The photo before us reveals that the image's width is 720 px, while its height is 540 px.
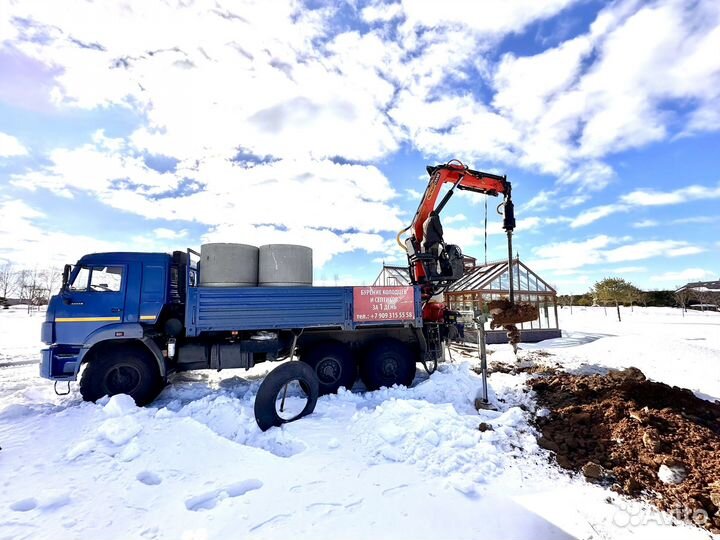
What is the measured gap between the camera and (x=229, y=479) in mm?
3701

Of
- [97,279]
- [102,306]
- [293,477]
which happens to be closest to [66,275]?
[97,279]

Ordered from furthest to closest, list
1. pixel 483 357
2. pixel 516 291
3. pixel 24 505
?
pixel 516 291
pixel 483 357
pixel 24 505

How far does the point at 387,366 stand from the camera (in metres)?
7.45

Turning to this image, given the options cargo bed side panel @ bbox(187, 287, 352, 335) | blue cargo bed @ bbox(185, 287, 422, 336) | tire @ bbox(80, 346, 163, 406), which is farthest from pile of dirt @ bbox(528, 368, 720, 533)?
tire @ bbox(80, 346, 163, 406)

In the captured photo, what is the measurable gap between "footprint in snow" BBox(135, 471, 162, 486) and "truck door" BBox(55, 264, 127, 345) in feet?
12.2

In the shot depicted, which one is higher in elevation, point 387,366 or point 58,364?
point 58,364

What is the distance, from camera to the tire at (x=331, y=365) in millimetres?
7172

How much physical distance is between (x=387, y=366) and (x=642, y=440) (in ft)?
14.2

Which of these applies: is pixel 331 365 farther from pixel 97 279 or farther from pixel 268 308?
pixel 97 279

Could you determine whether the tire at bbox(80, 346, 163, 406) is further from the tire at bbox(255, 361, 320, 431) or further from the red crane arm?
the red crane arm

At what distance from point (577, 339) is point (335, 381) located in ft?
38.7

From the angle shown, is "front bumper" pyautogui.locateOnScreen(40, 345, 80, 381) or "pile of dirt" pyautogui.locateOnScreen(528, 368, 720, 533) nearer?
"pile of dirt" pyautogui.locateOnScreen(528, 368, 720, 533)

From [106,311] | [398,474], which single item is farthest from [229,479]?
[106,311]

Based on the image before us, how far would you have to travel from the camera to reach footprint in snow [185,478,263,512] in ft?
10.9
